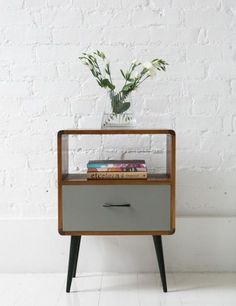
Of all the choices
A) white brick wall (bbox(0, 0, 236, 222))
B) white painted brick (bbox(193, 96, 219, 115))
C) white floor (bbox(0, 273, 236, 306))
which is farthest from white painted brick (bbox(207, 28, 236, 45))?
white floor (bbox(0, 273, 236, 306))

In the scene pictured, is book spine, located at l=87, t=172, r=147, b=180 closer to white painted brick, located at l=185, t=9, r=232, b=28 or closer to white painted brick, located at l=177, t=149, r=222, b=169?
white painted brick, located at l=177, t=149, r=222, b=169

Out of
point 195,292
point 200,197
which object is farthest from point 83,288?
point 200,197

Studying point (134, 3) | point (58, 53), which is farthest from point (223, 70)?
point (58, 53)

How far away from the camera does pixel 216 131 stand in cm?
231

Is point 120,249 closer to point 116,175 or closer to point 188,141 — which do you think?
point 116,175

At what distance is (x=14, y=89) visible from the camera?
2299 mm

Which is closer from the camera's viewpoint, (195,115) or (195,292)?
(195,292)

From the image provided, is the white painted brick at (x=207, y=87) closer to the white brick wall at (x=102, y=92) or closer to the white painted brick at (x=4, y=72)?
the white brick wall at (x=102, y=92)

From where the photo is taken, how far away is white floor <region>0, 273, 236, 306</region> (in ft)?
6.39

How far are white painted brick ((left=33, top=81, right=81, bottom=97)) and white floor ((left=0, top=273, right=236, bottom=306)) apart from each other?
0.91m

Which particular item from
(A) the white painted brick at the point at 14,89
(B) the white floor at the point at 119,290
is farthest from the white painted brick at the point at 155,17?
(B) the white floor at the point at 119,290

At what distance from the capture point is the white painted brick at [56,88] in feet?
7.53

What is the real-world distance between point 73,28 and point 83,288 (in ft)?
4.14

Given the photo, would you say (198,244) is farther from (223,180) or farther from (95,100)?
(95,100)
